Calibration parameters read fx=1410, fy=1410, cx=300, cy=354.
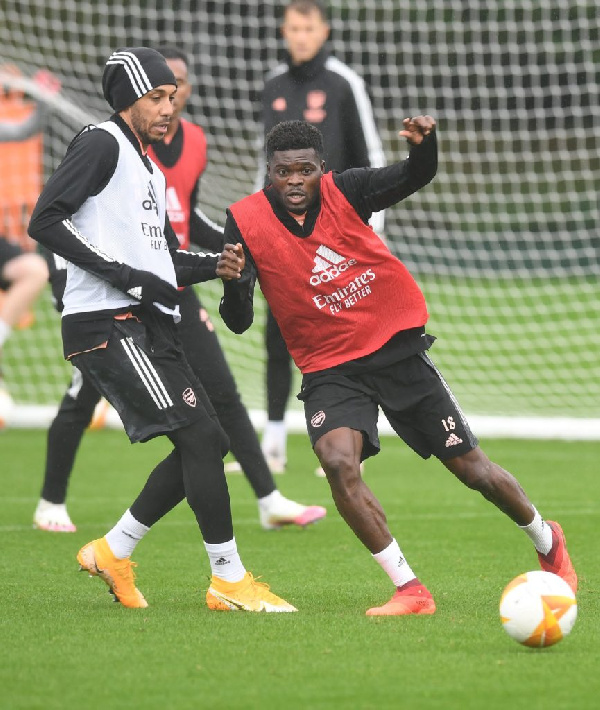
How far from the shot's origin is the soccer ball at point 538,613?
175 inches

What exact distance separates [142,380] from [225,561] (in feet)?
2.49

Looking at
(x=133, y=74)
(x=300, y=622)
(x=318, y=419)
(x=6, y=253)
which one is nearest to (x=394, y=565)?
(x=300, y=622)

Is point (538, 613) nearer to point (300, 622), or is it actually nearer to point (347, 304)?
point (300, 622)

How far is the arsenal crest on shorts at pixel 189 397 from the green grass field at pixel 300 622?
788 millimetres

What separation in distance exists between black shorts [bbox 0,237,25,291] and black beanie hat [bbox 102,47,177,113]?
3.00 m

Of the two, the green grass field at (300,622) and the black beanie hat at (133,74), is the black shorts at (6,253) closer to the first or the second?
the green grass field at (300,622)

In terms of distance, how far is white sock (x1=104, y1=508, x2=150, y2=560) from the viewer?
17.9ft

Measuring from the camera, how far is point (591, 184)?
16469mm

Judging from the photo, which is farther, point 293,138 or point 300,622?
point 293,138

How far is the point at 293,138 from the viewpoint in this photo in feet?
17.6

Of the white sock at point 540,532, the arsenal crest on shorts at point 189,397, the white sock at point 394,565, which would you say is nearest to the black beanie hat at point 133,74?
the arsenal crest on shorts at point 189,397

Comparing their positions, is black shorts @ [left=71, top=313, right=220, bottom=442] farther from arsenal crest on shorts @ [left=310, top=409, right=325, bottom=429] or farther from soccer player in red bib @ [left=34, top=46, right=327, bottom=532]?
soccer player in red bib @ [left=34, top=46, right=327, bottom=532]

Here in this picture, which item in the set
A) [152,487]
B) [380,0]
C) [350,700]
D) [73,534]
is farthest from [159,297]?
[380,0]

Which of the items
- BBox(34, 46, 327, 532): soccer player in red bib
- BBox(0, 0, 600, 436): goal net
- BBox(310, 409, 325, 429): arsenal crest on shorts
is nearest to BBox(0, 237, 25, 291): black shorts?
BBox(34, 46, 327, 532): soccer player in red bib
